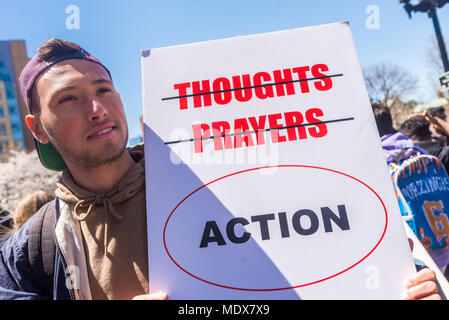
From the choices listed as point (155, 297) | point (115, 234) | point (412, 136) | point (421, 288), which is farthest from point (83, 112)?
point (412, 136)

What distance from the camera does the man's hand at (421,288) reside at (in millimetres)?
838

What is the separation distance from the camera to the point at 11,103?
33.2 m

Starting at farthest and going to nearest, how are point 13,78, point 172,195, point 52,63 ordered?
point 13,78 → point 52,63 → point 172,195

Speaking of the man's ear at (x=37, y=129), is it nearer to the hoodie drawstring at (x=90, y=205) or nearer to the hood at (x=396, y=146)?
the hoodie drawstring at (x=90, y=205)

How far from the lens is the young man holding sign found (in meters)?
1.00

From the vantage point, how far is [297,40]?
40.9 inches

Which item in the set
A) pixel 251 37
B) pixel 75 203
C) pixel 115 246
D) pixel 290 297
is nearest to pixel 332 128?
pixel 251 37

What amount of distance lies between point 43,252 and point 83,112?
481 mm

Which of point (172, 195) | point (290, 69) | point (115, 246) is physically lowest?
point (115, 246)

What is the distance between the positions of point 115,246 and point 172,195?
27cm

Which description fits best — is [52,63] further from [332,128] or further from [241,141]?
[332,128]

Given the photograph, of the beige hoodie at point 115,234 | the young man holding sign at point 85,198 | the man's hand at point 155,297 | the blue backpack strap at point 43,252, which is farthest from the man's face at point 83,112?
the man's hand at point 155,297

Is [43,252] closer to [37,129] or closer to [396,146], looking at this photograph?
[37,129]

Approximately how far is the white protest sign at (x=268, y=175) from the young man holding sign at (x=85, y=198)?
0.15 meters
